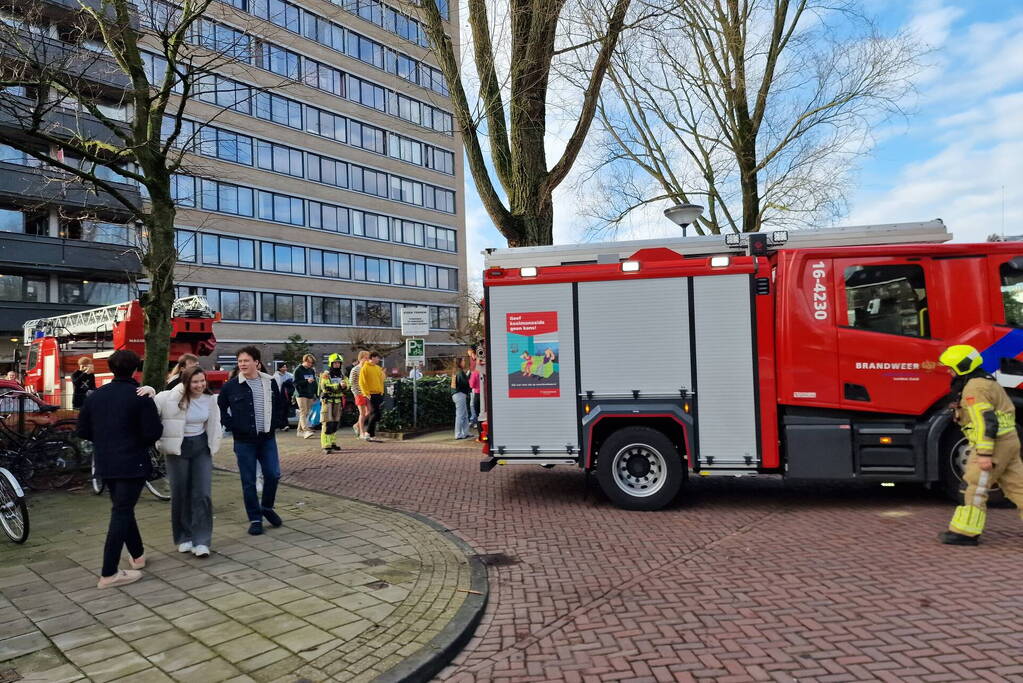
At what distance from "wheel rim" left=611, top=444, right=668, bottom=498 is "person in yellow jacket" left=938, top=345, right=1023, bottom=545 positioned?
2540 mm

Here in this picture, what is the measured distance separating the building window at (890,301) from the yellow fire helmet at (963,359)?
1.10 meters

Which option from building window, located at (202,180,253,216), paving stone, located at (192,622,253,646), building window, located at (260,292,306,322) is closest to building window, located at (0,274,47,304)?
building window, located at (202,180,253,216)

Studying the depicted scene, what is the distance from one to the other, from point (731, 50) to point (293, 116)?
33.5m

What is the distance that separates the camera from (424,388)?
15.4 meters

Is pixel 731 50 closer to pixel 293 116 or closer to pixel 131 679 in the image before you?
pixel 131 679

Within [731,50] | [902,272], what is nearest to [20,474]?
[902,272]

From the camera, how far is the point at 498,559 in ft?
18.1

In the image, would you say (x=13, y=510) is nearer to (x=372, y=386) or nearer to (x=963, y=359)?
(x=372, y=386)

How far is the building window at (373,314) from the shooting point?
46281mm

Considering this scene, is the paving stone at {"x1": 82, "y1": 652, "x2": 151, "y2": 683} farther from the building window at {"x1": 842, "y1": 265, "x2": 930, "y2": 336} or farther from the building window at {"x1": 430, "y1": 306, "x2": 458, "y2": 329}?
the building window at {"x1": 430, "y1": 306, "x2": 458, "y2": 329}

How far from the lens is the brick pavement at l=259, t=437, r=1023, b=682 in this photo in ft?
11.8

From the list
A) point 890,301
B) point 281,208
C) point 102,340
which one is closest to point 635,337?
point 890,301

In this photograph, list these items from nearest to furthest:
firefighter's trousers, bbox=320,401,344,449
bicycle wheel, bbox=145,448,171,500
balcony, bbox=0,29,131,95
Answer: balcony, bbox=0,29,131,95 < bicycle wheel, bbox=145,448,171,500 < firefighter's trousers, bbox=320,401,344,449

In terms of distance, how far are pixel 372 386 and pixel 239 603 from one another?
865 cm
